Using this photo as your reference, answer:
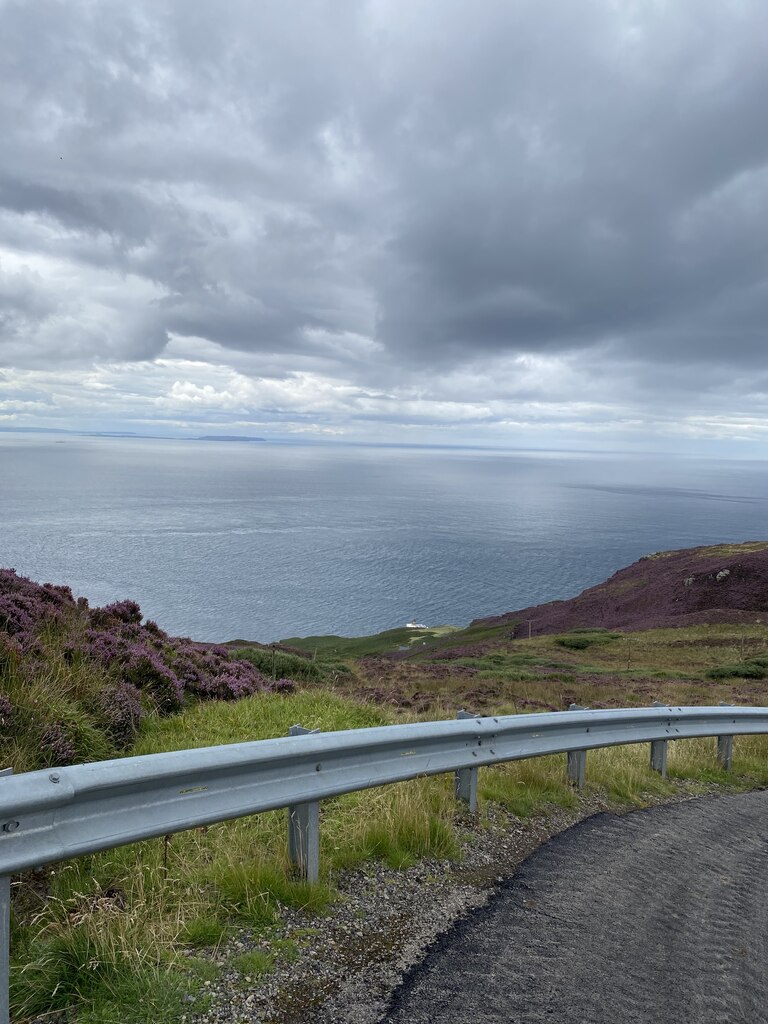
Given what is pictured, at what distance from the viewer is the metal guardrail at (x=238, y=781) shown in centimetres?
288

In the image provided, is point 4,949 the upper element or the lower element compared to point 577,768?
upper

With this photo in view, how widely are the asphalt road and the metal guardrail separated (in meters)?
0.86

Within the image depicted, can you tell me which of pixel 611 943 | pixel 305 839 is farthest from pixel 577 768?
pixel 305 839

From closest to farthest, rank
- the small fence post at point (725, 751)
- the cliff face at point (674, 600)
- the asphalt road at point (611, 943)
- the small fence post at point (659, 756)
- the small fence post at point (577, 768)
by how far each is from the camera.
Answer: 1. the asphalt road at point (611, 943)
2. the small fence post at point (577, 768)
3. the small fence post at point (659, 756)
4. the small fence post at point (725, 751)
5. the cliff face at point (674, 600)

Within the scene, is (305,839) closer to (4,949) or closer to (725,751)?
(4,949)

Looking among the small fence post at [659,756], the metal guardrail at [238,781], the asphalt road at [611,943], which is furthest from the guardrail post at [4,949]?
the small fence post at [659,756]

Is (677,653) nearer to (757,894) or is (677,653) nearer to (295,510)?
(757,894)

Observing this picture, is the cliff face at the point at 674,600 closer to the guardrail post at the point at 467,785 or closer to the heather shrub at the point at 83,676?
the heather shrub at the point at 83,676

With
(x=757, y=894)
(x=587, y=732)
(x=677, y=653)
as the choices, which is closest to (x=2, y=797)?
(x=757, y=894)

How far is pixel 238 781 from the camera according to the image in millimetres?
3709

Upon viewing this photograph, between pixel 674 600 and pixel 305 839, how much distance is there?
49577 millimetres

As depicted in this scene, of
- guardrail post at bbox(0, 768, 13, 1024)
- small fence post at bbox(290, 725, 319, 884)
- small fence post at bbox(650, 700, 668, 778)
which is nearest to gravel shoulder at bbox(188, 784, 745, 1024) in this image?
small fence post at bbox(290, 725, 319, 884)

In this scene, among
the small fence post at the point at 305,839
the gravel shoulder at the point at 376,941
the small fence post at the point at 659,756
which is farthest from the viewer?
the small fence post at the point at 659,756

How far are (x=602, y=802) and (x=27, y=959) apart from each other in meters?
4.97
